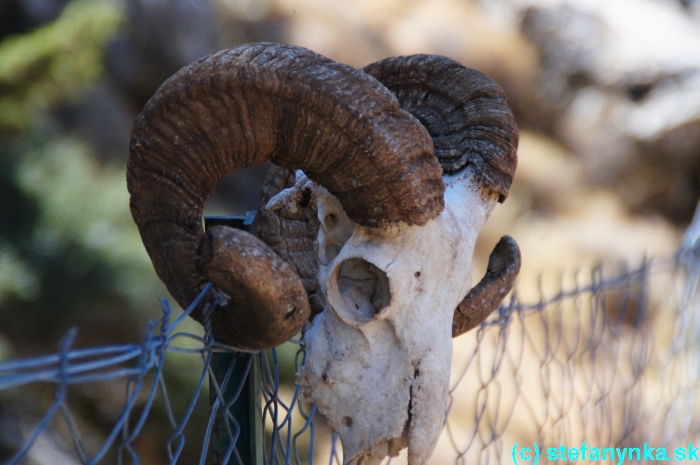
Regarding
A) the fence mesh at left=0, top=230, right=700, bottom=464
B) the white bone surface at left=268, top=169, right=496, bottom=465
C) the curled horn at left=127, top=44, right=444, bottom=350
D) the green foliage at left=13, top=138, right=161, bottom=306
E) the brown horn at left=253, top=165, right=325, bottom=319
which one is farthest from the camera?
the green foliage at left=13, top=138, right=161, bottom=306

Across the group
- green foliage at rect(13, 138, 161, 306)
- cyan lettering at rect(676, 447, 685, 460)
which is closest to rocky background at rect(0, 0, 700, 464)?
green foliage at rect(13, 138, 161, 306)

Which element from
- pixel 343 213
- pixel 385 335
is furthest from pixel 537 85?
pixel 385 335

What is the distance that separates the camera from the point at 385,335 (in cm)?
141

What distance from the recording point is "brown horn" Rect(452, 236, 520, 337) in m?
1.58

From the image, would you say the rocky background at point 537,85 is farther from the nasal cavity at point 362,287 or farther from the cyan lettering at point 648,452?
the nasal cavity at point 362,287

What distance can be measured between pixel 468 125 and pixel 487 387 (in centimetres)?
127

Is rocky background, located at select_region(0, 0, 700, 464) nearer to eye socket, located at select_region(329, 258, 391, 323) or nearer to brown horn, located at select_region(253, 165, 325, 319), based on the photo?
brown horn, located at select_region(253, 165, 325, 319)

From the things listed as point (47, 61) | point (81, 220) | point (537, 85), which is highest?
point (537, 85)

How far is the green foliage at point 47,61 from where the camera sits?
15.4 feet

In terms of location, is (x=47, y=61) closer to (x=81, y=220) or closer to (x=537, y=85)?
(x=81, y=220)

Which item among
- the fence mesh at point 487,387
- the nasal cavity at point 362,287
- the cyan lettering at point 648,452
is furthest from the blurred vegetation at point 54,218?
the nasal cavity at point 362,287

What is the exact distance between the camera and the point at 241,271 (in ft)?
3.73

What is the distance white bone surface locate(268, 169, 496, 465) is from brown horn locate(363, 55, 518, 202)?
0.17m

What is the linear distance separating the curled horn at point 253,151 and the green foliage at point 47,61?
4050 mm
